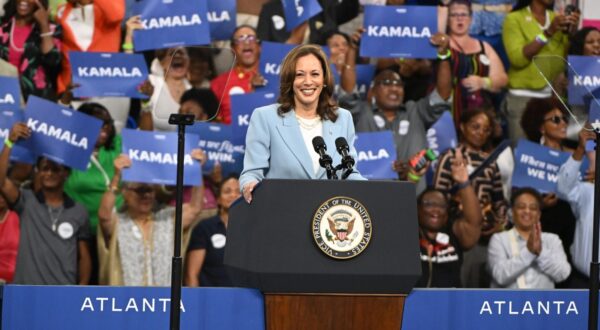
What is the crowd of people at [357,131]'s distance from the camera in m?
6.54

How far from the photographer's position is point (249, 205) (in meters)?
3.38

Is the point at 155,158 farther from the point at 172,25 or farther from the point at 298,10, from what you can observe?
the point at 298,10

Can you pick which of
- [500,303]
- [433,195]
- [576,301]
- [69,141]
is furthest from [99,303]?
[433,195]

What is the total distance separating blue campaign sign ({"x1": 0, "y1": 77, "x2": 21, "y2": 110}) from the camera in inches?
258

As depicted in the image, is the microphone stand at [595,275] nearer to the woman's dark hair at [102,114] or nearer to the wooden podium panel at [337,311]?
the wooden podium panel at [337,311]

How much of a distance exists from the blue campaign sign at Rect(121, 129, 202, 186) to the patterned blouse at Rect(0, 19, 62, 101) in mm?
826

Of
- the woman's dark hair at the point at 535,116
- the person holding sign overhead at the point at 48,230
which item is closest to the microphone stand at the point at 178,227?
the person holding sign overhead at the point at 48,230

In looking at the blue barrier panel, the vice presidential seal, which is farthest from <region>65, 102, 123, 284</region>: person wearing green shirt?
the vice presidential seal

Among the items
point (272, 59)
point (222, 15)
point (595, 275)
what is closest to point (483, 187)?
point (272, 59)

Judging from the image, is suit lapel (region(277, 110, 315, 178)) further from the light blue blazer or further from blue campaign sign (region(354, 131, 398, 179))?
blue campaign sign (region(354, 131, 398, 179))

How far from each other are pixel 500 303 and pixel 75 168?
3.57 meters

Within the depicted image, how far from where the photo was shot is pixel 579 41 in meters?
7.32

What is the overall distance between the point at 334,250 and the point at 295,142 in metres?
0.48

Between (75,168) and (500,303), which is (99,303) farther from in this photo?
(75,168)
